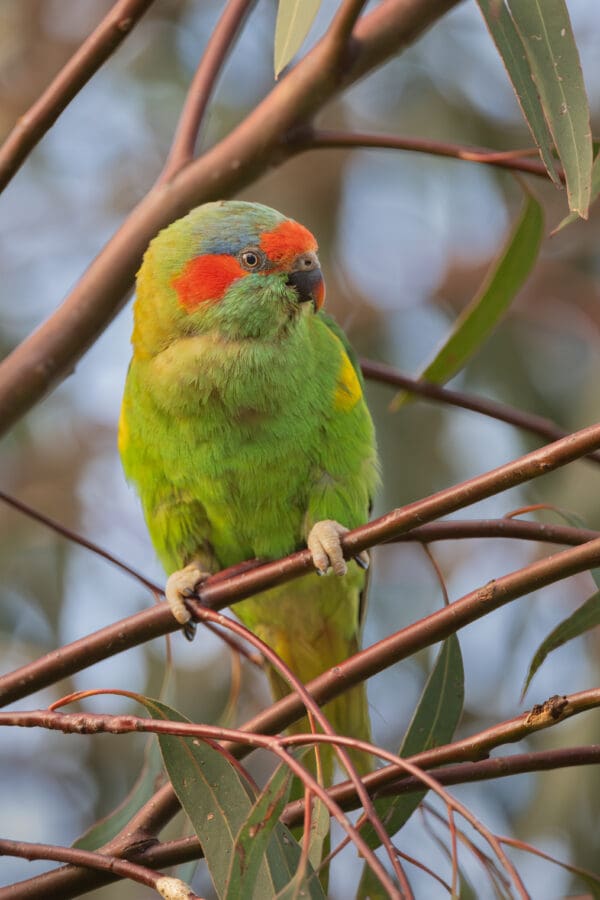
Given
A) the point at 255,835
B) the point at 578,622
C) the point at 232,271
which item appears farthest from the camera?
the point at 232,271

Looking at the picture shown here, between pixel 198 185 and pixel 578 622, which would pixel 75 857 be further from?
pixel 198 185

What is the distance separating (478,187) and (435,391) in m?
2.89

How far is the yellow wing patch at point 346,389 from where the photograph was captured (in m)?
2.31

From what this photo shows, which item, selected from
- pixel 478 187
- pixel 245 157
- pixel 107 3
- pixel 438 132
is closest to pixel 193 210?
pixel 245 157

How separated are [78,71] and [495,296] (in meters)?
1.03

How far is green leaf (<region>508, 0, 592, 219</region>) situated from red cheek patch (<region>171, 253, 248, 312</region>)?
0.95 m

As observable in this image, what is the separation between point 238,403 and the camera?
222 cm

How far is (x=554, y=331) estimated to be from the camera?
4.64 meters

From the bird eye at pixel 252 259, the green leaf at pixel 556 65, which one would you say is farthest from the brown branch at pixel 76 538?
the green leaf at pixel 556 65

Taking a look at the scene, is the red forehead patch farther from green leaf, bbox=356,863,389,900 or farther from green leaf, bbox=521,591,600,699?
green leaf, bbox=356,863,389,900

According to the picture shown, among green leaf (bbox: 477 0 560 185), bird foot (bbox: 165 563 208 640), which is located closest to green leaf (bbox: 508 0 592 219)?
green leaf (bbox: 477 0 560 185)

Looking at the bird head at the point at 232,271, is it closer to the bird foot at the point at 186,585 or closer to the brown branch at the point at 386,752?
the bird foot at the point at 186,585

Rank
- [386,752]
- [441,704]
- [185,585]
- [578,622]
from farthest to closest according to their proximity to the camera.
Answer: [185,585] < [441,704] < [578,622] < [386,752]

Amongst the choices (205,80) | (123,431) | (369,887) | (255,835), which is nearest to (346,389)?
(123,431)
